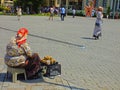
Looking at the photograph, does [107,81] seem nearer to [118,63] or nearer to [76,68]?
[76,68]

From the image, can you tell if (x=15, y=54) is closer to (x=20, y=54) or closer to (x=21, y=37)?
(x=20, y=54)

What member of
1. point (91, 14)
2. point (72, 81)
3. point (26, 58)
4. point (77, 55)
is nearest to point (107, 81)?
point (72, 81)

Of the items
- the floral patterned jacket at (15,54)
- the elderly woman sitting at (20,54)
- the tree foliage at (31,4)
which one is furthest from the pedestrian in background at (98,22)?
the tree foliage at (31,4)

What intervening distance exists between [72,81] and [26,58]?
1279 millimetres

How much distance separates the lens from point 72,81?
725cm

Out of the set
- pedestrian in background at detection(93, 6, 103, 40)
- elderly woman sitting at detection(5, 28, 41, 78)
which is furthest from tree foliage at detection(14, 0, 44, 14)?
elderly woman sitting at detection(5, 28, 41, 78)

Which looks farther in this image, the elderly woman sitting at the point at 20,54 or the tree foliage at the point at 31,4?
the tree foliage at the point at 31,4

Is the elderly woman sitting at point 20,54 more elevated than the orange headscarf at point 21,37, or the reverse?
the orange headscarf at point 21,37

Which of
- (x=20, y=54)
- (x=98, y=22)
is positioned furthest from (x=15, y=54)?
(x=98, y=22)

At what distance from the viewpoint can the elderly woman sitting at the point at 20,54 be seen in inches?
269

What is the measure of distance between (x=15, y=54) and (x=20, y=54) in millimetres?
119

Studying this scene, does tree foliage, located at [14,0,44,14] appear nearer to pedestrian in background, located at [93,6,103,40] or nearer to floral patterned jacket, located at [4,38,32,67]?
pedestrian in background, located at [93,6,103,40]

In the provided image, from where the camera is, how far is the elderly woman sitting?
22.4 ft

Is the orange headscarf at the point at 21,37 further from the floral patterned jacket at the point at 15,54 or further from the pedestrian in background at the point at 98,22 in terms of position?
the pedestrian in background at the point at 98,22
